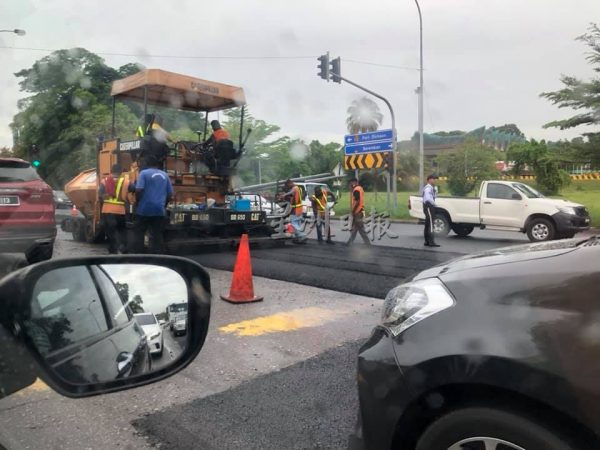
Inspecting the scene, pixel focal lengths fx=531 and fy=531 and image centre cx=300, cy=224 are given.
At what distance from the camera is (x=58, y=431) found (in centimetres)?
306

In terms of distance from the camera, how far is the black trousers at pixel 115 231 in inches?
343

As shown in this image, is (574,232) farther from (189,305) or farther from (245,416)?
(189,305)

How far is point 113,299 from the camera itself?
168 centimetres

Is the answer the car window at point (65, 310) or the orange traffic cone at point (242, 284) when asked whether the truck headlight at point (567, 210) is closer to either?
the orange traffic cone at point (242, 284)

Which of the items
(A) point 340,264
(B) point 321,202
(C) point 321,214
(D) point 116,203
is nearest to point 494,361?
(A) point 340,264

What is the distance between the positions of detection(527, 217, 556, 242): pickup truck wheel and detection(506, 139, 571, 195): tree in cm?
775

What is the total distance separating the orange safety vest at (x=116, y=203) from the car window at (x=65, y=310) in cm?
780

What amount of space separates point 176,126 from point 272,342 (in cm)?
710

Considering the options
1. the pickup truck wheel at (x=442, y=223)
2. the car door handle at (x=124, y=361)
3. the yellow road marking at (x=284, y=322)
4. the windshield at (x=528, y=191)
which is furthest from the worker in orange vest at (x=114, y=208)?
the windshield at (x=528, y=191)

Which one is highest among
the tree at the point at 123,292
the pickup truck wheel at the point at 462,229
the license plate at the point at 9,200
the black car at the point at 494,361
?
the license plate at the point at 9,200

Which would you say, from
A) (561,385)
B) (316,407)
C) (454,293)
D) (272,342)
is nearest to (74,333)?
(454,293)

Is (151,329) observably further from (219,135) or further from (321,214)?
(321,214)

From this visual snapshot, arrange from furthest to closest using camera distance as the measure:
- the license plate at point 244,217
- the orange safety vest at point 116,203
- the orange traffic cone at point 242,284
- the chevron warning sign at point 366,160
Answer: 1. the chevron warning sign at point 366,160
2. the license plate at point 244,217
3. the orange safety vest at point 116,203
4. the orange traffic cone at point 242,284

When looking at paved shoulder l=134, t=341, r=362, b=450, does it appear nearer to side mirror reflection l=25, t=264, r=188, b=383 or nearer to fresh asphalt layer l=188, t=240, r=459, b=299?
side mirror reflection l=25, t=264, r=188, b=383
